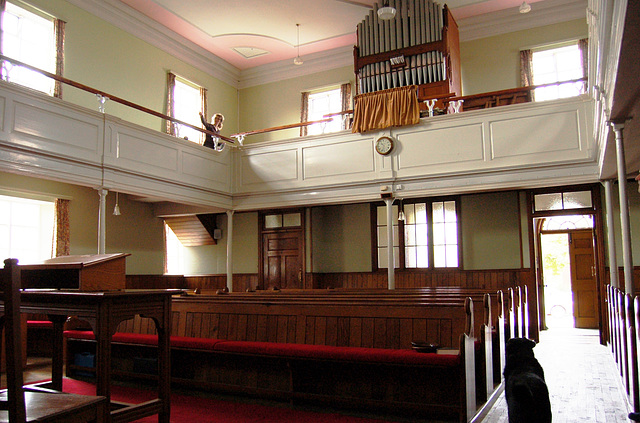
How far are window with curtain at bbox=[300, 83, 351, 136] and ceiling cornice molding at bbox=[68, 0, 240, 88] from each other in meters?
2.12

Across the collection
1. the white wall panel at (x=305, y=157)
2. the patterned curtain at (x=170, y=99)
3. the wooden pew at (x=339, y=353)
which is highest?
the patterned curtain at (x=170, y=99)

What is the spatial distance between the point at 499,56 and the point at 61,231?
8962 millimetres

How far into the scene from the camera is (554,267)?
1489 cm

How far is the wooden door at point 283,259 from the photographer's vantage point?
11031mm

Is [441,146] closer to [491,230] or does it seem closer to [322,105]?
[491,230]

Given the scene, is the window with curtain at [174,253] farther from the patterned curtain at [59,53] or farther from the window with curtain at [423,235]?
the window with curtain at [423,235]

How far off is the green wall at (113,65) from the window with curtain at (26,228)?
1961 millimetres

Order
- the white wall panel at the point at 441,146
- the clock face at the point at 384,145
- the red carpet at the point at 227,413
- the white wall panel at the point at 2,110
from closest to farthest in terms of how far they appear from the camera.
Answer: the red carpet at the point at 227,413
the white wall panel at the point at 2,110
the white wall panel at the point at 441,146
the clock face at the point at 384,145

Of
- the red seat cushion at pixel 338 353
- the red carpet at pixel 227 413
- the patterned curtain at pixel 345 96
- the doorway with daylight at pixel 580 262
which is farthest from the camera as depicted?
the patterned curtain at pixel 345 96

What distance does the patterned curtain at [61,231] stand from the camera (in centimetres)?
889

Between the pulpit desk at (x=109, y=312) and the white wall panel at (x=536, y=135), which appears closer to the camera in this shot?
the pulpit desk at (x=109, y=312)

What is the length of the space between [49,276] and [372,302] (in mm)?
2471

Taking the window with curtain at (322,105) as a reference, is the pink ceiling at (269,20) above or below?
above

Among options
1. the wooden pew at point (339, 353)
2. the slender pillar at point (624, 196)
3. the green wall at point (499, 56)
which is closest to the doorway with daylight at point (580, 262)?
the green wall at point (499, 56)
